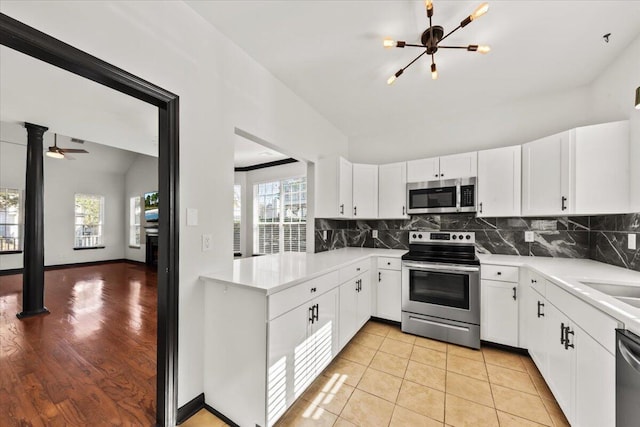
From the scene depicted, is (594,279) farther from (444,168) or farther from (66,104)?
(66,104)

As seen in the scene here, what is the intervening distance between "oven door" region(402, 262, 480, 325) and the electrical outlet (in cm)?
214

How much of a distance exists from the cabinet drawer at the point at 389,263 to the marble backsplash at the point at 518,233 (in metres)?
0.70

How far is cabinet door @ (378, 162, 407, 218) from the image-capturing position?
134 inches

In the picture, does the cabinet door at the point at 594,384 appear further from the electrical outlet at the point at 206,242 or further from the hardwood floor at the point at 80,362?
the hardwood floor at the point at 80,362

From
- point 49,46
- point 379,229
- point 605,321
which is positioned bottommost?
point 605,321

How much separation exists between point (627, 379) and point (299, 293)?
1615 mm

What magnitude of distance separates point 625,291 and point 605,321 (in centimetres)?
77

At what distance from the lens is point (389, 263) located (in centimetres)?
310

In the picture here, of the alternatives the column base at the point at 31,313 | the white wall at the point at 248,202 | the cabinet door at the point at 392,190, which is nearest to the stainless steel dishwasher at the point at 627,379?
the cabinet door at the point at 392,190

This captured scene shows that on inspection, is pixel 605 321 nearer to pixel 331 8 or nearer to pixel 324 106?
pixel 331 8

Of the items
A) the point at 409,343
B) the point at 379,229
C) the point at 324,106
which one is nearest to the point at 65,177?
the point at 324,106

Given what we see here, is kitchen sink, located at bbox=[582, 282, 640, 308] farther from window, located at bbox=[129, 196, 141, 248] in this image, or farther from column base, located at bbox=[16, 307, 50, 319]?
window, located at bbox=[129, 196, 141, 248]

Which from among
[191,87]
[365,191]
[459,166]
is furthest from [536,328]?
[191,87]

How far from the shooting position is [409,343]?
2.70 meters
